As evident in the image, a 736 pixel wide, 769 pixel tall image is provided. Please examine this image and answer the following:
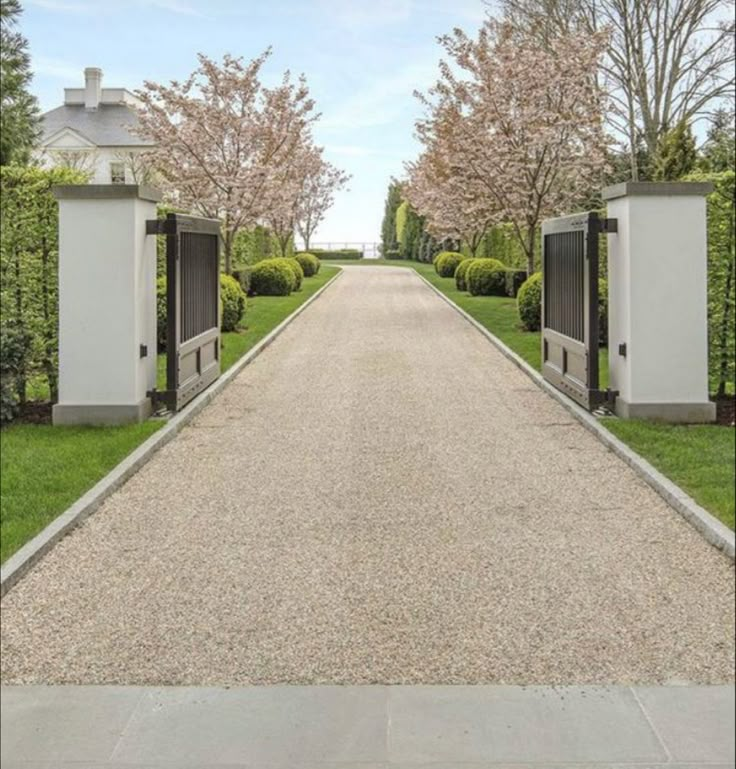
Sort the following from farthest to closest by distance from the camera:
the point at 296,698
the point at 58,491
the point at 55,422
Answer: the point at 55,422
the point at 58,491
the point at 296,698

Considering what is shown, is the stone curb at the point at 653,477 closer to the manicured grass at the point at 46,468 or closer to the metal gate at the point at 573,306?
the metal gate at the point at 573,306

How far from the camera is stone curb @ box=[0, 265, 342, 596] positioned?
→ 10.8 feet

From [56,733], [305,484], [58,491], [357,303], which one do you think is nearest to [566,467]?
[305,484]

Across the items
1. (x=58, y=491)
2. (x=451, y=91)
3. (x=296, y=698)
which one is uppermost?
(x=451, y=91)

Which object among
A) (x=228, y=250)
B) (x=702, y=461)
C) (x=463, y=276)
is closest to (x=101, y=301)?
(x=702, y=461)

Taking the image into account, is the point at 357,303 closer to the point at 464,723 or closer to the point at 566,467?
the point at 566,467

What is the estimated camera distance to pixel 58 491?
3828 millimetres

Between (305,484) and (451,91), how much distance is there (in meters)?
12.8

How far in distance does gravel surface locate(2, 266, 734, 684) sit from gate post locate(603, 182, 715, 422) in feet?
1.78

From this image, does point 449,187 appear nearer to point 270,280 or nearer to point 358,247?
point 270,280

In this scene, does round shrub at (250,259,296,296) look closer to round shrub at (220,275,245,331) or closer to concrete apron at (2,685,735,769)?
round shrub at (220,275,245,331)

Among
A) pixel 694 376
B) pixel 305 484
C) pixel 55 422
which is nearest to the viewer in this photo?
pixel 694 376

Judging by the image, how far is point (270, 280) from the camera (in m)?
19.2

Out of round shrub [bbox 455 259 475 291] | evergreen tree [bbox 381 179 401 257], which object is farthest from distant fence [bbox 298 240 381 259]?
round shrub [bbox 455 259 475 291]
